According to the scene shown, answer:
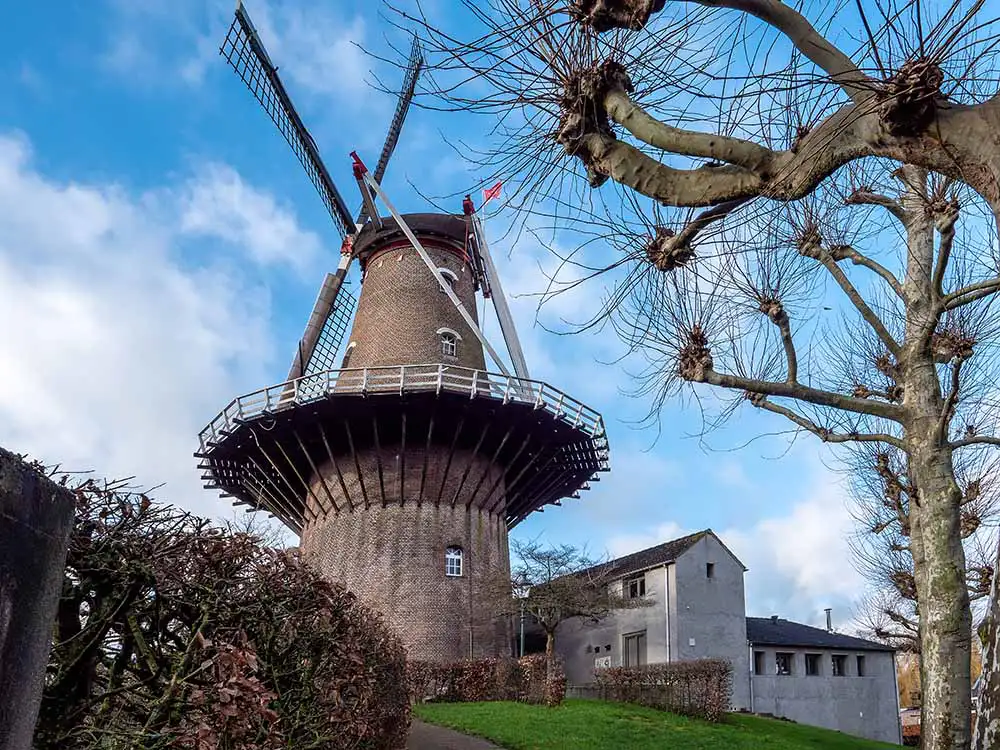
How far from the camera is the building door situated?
30.2 m

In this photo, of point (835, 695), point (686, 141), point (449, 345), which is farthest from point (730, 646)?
A: point (686, 141)

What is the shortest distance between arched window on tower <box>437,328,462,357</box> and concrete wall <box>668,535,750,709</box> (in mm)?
10722

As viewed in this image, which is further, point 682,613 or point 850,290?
point 682,613

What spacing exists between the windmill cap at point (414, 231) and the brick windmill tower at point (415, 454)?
7 cm

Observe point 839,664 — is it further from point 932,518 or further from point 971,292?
point 971,292

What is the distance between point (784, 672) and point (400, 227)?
2061 centimetres

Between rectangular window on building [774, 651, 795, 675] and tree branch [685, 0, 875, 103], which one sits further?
rectangular window on building [774, 651, 795, 675]

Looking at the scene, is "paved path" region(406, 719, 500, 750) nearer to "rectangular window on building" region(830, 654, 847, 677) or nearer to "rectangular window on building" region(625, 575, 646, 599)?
"rectangular window on building" region(625, 575, 646, 599)

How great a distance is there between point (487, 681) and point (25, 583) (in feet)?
69.6

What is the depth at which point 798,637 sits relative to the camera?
3231cm

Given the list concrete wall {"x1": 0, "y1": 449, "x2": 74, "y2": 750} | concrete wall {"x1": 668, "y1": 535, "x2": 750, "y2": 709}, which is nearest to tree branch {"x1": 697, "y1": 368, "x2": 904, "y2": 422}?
concrete wall {"x1": 0, "y1": 449, "x2": 74, "y2": 750}

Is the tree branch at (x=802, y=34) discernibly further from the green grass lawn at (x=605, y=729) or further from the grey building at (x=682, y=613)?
the grey building at (x=682, y=613)

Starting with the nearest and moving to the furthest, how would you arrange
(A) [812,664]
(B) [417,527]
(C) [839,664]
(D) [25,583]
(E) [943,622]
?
1. (D) [25,583]
2. (E) [943,622]
3. (B) [417,527]
4. (A) [812,664]
5. (C) [839,664]

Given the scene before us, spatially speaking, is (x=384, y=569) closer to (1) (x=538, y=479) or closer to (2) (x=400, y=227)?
(1) (x=538, y=479)
